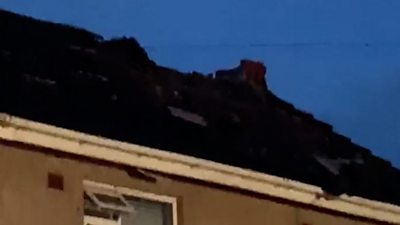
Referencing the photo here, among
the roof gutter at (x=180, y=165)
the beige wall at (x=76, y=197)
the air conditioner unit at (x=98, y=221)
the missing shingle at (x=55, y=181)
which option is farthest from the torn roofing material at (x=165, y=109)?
the air conditioner unit at (x=98, y=221)

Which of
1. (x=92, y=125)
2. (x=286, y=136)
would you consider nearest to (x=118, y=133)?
(x=92, y=125)

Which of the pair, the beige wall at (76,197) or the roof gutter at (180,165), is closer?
the beige wall at (76,197)

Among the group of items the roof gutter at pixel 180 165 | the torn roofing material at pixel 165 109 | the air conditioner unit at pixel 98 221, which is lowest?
the air conditioner unit at pixel 98 221

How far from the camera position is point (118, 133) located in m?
12.1

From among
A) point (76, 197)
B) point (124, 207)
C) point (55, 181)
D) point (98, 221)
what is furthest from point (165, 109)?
point (55, 181)

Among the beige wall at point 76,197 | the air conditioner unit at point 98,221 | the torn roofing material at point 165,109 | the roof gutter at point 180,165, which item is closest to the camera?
the beige wall at point 76,197

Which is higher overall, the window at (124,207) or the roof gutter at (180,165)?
the roof gutter at (180,165)

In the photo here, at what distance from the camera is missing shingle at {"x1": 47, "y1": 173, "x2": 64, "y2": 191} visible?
11.4 metres

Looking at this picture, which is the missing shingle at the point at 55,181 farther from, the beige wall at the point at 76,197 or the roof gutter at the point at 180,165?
the roof gutter at the point at 180,165

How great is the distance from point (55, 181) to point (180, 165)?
1.46 metres

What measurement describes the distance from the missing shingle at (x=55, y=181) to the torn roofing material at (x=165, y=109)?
50cm

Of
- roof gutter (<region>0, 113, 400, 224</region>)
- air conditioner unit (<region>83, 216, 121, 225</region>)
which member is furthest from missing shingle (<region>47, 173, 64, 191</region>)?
air conditioner unit (<region>83, 216, 121, 225</region>)

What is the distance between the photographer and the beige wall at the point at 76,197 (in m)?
11.1

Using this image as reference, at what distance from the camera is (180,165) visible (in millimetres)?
12375
